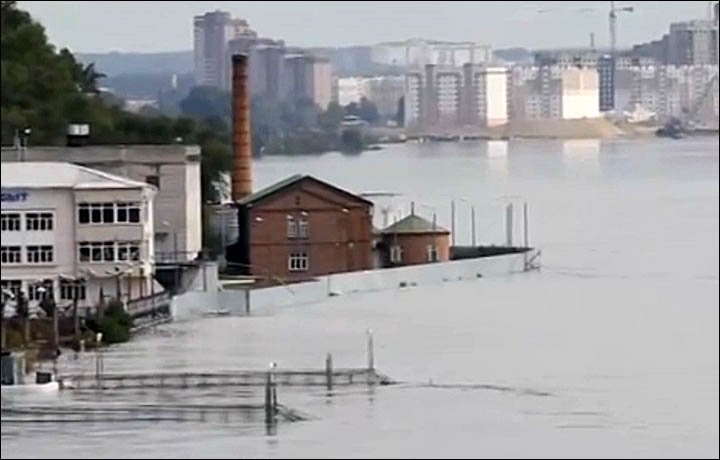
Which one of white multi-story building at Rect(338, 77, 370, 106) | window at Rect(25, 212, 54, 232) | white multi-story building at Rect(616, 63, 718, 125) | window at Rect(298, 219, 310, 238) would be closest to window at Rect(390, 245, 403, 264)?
window at Rect(298, 219, 310, 238)

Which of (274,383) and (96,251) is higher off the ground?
(96,251)

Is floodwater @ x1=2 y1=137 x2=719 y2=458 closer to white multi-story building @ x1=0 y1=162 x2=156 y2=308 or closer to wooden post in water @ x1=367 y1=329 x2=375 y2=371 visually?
wooden post in water @ x1=367 y1=329 x2=375 y2=371

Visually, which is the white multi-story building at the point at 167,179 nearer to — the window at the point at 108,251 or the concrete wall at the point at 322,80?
the window at the point at 108,251

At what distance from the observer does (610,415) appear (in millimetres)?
5191

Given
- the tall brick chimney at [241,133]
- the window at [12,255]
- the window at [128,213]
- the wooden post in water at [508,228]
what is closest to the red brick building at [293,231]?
the tall brick chimney at [241,133]

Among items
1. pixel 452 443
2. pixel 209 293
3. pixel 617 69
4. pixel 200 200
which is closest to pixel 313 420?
pixel 452 443

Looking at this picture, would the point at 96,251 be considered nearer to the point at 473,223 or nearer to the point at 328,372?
the point at 328,372

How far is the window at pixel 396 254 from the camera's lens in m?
10.8

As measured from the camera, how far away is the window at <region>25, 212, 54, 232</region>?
13.9ft

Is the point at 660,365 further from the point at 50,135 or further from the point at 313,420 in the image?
the point at 50,135

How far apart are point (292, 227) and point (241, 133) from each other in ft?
4.78

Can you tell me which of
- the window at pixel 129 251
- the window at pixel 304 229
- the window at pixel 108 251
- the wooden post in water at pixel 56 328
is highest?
the window at pixel 108 251

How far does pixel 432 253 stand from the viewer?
10992mm

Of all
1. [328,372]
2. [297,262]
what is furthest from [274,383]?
[297,262]
